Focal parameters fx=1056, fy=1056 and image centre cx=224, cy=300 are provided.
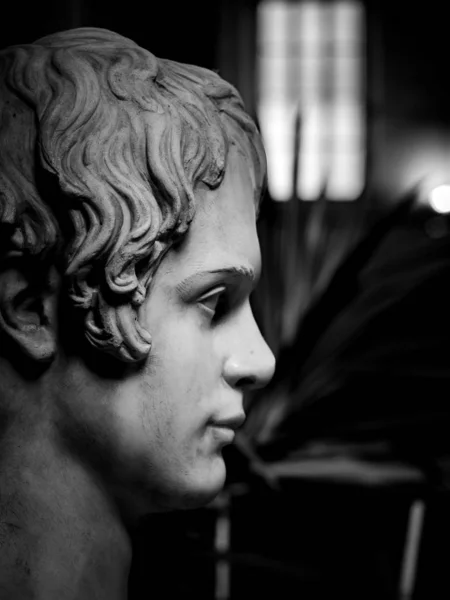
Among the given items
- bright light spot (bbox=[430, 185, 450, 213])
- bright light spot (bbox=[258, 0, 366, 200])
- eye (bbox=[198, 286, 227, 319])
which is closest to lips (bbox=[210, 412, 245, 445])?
eye (bbox=[198, 286, 227, 319])

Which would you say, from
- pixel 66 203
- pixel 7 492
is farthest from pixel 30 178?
pixel 7 492

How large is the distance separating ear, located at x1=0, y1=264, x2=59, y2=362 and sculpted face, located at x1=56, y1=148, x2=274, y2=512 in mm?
58

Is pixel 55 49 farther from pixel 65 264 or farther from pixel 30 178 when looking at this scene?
pixel 65 264

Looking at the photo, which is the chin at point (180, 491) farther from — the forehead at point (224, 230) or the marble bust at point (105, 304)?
the forehead at point (224, 230)

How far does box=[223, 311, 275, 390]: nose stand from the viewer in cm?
141

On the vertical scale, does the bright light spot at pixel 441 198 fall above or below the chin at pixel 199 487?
below

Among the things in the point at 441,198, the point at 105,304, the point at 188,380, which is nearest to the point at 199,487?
the point at 188,380

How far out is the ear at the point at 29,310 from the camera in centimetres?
133

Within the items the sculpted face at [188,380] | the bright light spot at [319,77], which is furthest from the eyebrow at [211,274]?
the bright light spot at [319,77]

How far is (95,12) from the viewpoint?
6.55ft

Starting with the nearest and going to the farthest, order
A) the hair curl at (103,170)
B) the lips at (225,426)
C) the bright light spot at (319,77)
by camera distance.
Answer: the hair curl at (103,170) < the lips at (225,426) < the bright light spot at (319,77)

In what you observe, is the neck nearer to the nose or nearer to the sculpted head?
the sculpted head

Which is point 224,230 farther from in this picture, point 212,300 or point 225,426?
point 225,426

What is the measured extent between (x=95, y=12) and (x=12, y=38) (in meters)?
0.18
